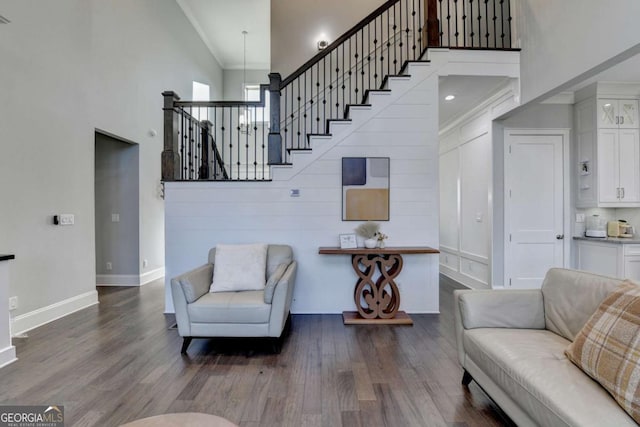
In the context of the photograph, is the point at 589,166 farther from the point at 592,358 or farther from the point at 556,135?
the point at 592,358

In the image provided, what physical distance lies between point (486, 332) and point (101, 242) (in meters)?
6.00

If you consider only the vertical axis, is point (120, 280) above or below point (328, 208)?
below

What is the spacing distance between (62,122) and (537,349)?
17.2 ft

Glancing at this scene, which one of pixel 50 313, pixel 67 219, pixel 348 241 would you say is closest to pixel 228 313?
pixel 348 241

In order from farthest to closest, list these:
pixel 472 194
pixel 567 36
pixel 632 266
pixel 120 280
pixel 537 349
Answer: pixel 120 280, pixel 472 194, pixel 632 266, pixel 567 36, pixel 537 349

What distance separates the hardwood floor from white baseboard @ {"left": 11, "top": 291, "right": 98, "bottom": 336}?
0.47 ft

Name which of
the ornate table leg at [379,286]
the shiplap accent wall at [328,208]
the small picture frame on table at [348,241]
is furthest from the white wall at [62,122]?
the ornate table leg at [379,286]

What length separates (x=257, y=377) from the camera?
2.43m

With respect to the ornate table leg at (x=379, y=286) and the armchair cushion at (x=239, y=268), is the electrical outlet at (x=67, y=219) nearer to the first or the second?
the armchair cushion at (x=239, y=268)

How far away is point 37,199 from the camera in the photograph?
3.62 m

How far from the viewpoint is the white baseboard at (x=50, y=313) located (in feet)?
11.0

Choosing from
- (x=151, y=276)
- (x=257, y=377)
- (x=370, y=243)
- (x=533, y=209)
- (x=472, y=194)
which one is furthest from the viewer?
(x=151, y=276)

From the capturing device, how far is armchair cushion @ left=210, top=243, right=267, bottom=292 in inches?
128

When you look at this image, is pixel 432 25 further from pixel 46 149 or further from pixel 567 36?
pixel 46 149
